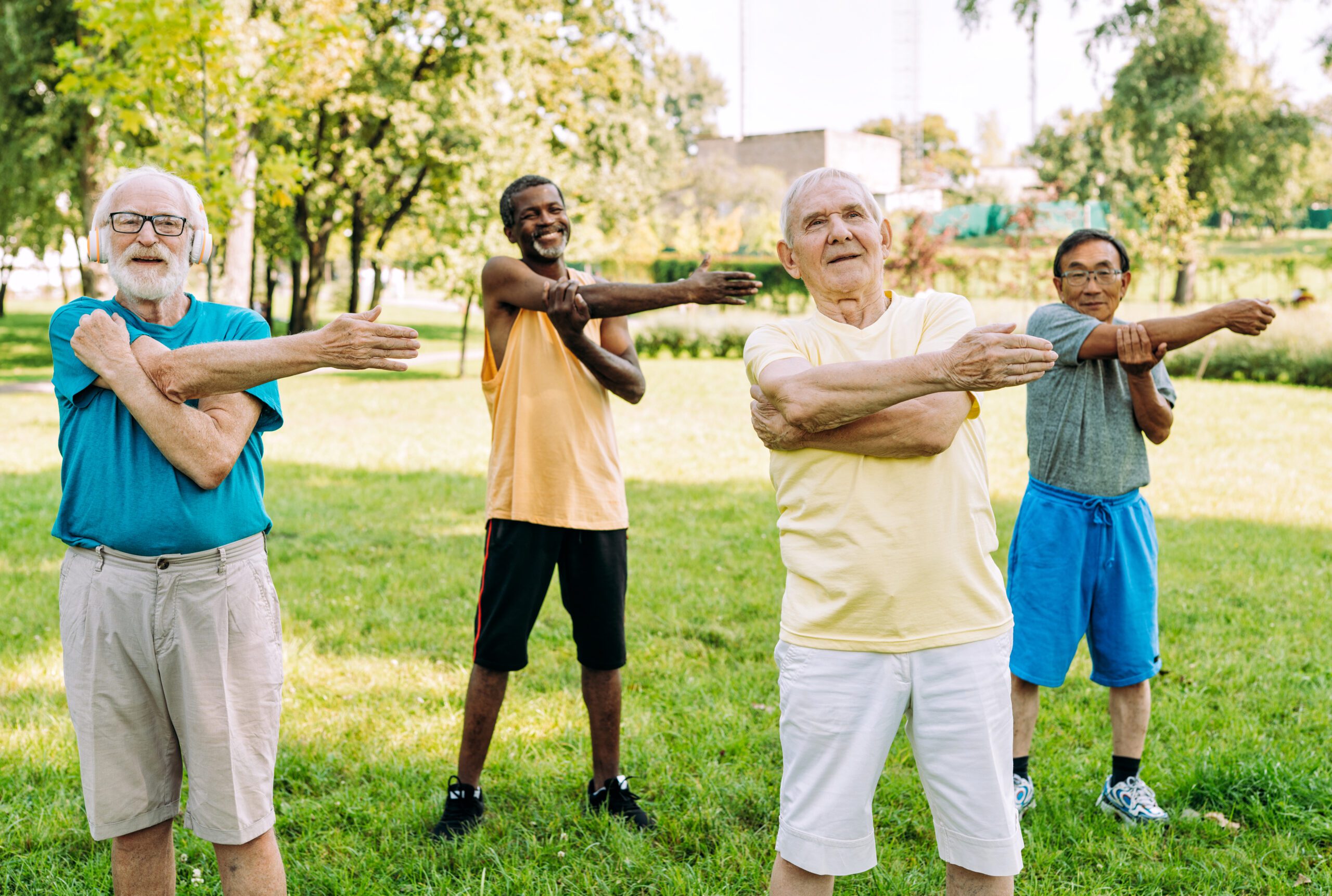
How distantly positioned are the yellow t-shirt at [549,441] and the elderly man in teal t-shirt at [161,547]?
1.08 m

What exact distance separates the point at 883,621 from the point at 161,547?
1.72m

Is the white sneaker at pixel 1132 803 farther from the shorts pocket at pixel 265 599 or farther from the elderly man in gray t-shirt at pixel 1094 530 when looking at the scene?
the shorts pocket at pixel 265 599

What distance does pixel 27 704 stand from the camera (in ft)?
15.0

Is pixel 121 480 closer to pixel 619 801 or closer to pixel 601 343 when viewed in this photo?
pixel 601 343

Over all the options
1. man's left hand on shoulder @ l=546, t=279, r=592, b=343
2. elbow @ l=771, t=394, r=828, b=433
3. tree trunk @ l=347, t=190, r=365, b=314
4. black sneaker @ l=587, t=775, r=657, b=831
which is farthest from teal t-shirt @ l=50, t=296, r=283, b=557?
tree trunk @ l=347, t=190, r=365, b=314

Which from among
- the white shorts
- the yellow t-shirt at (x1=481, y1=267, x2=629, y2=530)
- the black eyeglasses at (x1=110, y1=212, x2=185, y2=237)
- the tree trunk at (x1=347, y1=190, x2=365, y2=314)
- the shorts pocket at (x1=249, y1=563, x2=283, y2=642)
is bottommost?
the white shorts

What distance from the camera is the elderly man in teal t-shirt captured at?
2.38 metres

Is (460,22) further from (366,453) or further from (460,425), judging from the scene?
(366,453)

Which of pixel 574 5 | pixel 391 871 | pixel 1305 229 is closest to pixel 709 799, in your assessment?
pixel 391 871

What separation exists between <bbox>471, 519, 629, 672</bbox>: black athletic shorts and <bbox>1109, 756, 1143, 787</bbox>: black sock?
184 centimetres

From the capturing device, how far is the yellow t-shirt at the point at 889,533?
2.31 meters

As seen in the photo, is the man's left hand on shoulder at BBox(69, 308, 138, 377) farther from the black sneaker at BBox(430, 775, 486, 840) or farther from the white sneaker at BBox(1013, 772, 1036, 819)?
the white sneaker at BBox(1013, 772, 1036, 819)

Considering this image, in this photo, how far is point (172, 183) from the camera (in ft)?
8.46

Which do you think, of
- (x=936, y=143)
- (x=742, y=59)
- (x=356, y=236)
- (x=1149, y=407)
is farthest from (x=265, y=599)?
(x=936, y=143)
